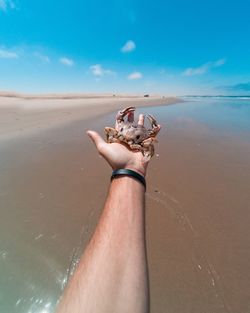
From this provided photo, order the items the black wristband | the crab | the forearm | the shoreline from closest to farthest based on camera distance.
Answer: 1. the forearm
2. the black wristband
3. the crab
4. the shoreline

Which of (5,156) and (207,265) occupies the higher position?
(207,265)

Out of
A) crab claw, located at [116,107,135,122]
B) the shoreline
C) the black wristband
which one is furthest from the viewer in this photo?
the shoreline

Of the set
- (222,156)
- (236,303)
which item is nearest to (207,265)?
(236,303)

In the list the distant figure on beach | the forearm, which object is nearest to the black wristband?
the distant figure on beach

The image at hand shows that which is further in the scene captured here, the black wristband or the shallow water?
the shallow water

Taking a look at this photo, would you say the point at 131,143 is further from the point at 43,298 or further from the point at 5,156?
the point at 5,156

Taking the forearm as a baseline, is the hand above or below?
above

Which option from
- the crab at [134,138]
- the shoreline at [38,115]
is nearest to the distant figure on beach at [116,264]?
the crab at [134,138]

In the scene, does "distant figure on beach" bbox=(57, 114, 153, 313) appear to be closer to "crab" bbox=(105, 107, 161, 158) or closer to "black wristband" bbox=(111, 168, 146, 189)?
"black wristband" bbox=(111, 168, 146, 189)
